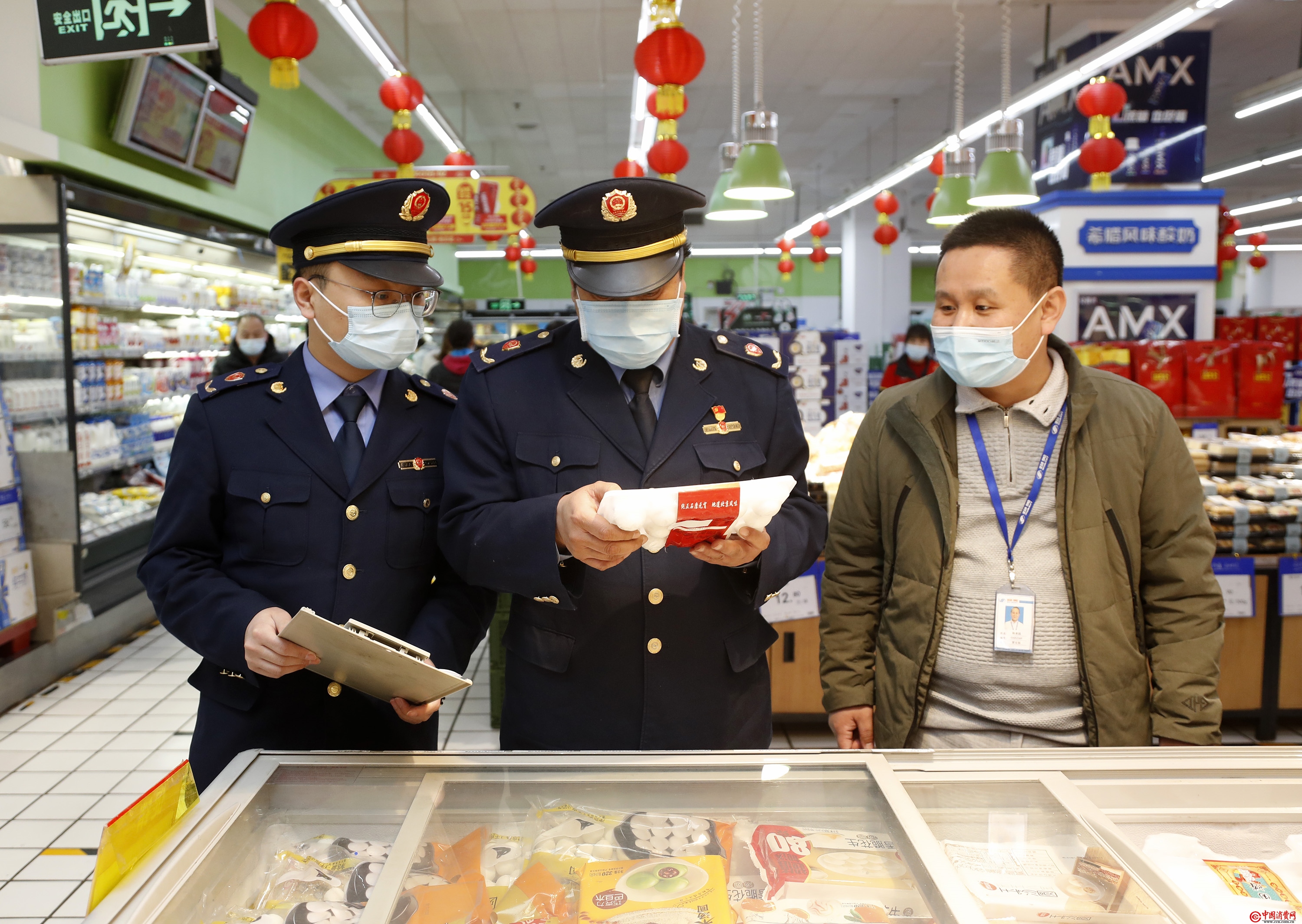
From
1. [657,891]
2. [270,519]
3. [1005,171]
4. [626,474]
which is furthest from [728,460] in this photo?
[1005,171]

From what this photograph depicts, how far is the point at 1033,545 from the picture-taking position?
188cm

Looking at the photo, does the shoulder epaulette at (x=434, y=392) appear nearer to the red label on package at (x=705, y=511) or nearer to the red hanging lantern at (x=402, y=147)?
the red label on package at (x=705, y=511)

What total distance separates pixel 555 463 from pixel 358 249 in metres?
0.62

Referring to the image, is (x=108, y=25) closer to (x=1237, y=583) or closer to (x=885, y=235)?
(x=1237, y=583)

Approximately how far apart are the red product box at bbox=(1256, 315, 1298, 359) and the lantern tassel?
11.6 m

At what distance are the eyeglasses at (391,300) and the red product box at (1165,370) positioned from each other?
16.2 feet

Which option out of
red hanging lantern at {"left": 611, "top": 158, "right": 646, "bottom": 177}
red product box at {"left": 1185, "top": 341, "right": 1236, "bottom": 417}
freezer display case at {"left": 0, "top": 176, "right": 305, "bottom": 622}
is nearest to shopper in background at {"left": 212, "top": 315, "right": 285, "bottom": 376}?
freezer display case at {"left": 0, "top": 176, "right": 305, "bottom": 622}

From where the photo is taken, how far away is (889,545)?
80.5 inches

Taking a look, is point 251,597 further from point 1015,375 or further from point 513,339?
point 1015,375

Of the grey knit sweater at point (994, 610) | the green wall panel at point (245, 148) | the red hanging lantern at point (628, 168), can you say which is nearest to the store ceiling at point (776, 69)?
the green wall panel at point (245, 148)

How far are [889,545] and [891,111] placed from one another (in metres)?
12.5

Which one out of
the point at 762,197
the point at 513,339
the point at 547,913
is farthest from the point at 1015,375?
the point at 762,197

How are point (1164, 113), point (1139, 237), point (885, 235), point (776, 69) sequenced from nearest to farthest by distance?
point (1139, 237) < point (1164, 113) < point (776, 69) < point (885, 235)

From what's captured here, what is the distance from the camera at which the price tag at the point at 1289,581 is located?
403 cm
